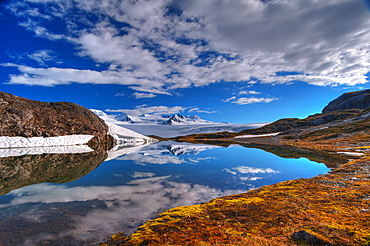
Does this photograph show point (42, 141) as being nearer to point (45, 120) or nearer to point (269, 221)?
point (45, 120)

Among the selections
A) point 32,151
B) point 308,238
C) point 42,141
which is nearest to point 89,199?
point 308,238

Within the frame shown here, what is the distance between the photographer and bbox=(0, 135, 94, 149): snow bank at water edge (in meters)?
48.1

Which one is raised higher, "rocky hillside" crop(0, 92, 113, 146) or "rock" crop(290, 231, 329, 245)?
"rocky hillside" crop(0, 92, 113, 146)

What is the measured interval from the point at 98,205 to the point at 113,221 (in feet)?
9.28

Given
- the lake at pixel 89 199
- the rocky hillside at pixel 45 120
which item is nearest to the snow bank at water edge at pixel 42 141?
the rocky hillside at pixel 45 120

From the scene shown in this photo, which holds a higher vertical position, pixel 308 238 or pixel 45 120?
pixel 45 120

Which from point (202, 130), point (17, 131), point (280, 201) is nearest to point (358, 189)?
point (280, 201)

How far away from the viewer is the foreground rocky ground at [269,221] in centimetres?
691

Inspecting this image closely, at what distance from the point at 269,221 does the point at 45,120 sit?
239ft

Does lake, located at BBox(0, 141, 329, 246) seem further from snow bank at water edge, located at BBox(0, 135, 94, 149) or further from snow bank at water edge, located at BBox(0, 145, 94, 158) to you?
snow bank at water edge, located at BBox(0, 135, 94, 149)

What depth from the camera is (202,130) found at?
19975 cm

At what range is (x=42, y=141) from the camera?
55.7 meters

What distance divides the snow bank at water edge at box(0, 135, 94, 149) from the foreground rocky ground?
58.1 meters

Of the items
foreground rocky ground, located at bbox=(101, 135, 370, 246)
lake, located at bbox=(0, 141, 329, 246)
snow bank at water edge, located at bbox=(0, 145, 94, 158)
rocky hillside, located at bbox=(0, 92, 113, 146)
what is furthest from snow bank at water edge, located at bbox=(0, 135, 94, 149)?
foreground rocky ground, located at bbox=(101, 135, 370, 246)
